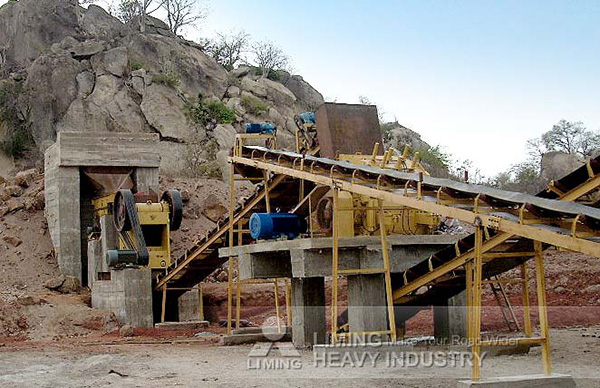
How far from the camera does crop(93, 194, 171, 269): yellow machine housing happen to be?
25828 mm

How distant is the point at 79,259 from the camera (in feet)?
96.2

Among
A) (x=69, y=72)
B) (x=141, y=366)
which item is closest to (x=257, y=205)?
(x=141, y=366)

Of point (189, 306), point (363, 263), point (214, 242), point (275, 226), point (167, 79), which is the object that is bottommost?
point (189, 306)

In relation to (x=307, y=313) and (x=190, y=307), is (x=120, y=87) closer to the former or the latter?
(x=190, y=307)

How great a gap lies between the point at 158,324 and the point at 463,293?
10.1 m

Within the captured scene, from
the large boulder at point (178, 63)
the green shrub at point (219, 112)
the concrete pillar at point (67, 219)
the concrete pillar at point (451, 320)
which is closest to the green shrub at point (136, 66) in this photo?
the large boulder at point (178, 63)

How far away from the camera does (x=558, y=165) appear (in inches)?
1576

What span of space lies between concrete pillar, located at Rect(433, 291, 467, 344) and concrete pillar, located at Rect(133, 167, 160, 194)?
14.5 m

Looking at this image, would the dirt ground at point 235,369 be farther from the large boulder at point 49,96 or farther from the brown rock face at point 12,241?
the large boulder at point 49,96

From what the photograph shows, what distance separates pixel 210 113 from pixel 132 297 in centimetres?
2549

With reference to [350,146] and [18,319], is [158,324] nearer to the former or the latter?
[18,319]

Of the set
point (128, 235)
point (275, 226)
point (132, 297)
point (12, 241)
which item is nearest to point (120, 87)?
point (12, 241)

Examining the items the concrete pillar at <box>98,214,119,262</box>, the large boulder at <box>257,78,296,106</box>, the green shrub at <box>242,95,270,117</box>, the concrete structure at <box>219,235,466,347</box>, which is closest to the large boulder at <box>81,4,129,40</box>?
the green shrub at <box>242,95,270,117</box>

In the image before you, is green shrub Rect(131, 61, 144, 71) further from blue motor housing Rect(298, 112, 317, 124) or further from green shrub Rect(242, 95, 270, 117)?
blue motor housing Rect(298, 112, 317, 124)
